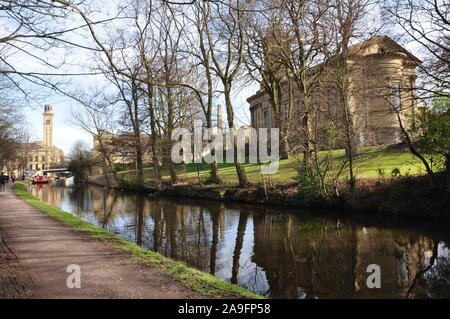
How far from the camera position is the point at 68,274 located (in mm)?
5809

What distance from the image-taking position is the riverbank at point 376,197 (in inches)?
498

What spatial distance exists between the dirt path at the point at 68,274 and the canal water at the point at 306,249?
1.84m

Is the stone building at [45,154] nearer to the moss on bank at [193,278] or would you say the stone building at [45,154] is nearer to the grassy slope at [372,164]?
the grassy slope at [372,164]

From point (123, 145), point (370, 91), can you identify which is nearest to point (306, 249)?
point (370, 91)

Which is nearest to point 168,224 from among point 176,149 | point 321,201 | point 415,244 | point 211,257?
point 211,257

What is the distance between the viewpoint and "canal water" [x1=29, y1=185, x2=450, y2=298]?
20.9 ft

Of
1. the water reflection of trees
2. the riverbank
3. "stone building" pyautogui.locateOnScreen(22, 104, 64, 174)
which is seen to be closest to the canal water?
the water reflection of trees

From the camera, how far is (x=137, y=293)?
5.05 m

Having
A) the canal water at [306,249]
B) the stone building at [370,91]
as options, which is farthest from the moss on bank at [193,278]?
the stone building at [370,91]

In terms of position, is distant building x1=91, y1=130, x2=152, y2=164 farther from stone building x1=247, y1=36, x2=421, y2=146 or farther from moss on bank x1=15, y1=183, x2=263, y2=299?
moss on bank x1=15, y1=183, x2=263, y2=299

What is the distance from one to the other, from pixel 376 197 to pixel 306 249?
21.9 ft

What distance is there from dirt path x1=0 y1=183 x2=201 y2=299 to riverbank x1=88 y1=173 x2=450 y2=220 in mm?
10449

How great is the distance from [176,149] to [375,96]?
55.5ft

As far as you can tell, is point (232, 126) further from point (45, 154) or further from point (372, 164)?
point (45, 154)
